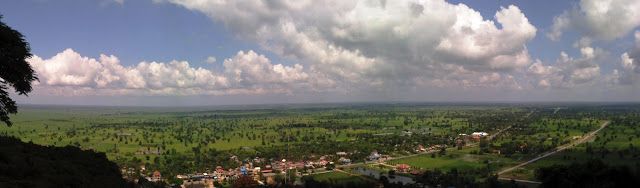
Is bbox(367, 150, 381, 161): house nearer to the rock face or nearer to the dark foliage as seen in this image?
the dark foliage

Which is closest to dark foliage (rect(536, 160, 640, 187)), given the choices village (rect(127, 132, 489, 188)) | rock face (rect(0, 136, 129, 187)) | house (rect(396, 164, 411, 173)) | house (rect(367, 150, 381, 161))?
rock face (rect(0, 136, 129, 187))

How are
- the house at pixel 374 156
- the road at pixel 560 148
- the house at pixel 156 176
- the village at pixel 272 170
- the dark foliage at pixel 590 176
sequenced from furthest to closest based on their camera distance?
the house at pixel 374 156 < the road at pixel 560 148 < the village at pixel 272 170 < the house at pixel 156 176 < the dark foliage at pixel 590 176

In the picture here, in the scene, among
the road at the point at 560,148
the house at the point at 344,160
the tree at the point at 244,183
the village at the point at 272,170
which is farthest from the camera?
the house at the point at 344,160

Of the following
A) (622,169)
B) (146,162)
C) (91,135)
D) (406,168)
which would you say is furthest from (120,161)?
(622,169)

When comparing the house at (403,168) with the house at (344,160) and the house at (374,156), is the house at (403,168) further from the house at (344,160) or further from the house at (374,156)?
the house at (374,156)

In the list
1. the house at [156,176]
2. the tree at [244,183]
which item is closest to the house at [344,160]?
the tree at [244,183]
